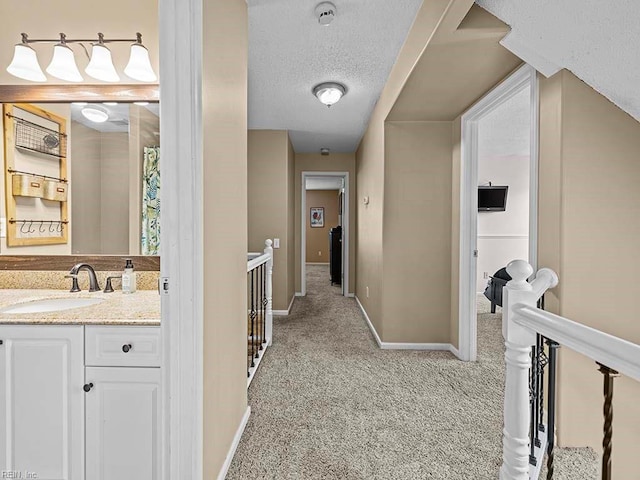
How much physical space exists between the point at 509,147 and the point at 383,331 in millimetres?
4048

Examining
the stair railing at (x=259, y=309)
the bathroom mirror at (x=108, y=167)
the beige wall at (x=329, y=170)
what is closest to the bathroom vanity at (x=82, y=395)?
the bathroom mirror at (x=108, y=167)

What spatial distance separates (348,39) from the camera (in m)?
2.29

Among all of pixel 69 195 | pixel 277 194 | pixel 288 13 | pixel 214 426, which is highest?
pixel 288 13

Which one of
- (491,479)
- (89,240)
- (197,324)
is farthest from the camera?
(89,240)

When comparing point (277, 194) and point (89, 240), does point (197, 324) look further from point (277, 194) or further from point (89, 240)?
point (277, 194)

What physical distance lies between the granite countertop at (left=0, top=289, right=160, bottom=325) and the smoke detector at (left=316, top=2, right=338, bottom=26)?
1.83 metres

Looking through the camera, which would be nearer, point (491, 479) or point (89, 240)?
point (491, 479)

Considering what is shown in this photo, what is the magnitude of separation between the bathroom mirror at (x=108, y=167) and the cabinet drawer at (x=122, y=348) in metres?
0.72

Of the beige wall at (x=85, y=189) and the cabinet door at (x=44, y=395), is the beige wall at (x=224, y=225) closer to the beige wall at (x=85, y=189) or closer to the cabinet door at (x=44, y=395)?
the cabinet door at (x=44, y=395)

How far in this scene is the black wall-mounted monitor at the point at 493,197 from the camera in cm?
608

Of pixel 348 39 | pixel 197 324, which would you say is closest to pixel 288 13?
pixel 348 39

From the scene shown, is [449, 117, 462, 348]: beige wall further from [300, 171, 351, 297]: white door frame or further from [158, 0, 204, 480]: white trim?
[300, 171, 351, 297]: white door frame

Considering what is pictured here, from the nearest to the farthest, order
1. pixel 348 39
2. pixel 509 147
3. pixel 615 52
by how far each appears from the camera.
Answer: pixel 615 52 < pixel 348 39 < pixel 509 147

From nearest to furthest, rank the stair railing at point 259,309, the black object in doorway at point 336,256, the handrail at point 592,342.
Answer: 1. the handrail at point 592,342
2. the stair railing at point 259,309
3. the black object in doorway at point 336,256
